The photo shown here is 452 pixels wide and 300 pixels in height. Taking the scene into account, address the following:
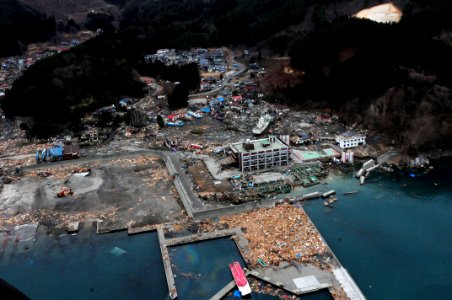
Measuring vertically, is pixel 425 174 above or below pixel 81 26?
below

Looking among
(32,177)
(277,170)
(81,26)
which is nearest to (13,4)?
(81,26)

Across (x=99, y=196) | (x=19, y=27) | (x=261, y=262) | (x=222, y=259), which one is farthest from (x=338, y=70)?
(x=19, y=27)

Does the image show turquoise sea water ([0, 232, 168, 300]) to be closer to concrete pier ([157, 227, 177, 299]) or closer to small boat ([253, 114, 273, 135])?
concrete pier ([157, 227, 177, 299])

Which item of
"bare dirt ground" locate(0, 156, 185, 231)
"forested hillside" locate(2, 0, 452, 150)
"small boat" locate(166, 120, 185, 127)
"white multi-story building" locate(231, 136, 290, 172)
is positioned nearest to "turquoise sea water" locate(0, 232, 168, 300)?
"bare dirt ground" locate(0, 156, 185, 231)

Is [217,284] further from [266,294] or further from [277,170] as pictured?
[277,170]

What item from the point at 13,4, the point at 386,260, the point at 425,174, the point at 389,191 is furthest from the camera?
the point at 13,4

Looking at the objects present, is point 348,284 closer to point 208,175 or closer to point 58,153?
point 208,175

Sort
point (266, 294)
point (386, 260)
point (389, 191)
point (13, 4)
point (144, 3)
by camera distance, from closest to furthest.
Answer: point (266, 294) → point (386, 260) → point (389, 191) → point (13, 4) → point (144, 3)
